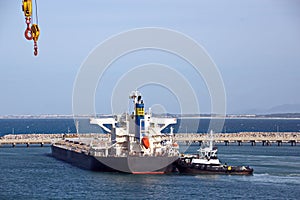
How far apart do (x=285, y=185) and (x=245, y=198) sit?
7.76m

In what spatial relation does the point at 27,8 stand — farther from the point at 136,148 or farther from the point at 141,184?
the point at 136,148

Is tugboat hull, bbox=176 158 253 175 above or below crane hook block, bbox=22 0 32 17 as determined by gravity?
below

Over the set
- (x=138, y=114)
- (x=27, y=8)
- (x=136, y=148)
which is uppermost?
(x=27, y=8)

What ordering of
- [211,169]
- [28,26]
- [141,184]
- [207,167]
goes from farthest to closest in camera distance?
1. [207,167]
2. [211,169]
3. [141,184]
4. [28,26]

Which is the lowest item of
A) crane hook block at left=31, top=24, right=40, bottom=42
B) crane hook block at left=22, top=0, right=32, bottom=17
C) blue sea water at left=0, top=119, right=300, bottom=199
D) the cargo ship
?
blue sea water at left=0, top=119, right=300, bottom=199

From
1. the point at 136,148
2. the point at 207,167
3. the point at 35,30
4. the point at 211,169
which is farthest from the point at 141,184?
the point at 35,30

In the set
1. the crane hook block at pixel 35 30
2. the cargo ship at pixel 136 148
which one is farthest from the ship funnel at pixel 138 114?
the crane hook block at pixel 35 30

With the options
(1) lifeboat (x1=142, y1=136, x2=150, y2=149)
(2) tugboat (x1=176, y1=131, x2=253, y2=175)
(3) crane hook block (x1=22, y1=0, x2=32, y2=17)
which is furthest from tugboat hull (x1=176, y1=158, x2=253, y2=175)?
(3) crane hook block (x1=22, y1=0, x2=32, y2=17)

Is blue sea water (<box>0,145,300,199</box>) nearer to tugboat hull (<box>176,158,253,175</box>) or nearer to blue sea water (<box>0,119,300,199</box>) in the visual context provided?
blue sea water (<box>0,119,300,199</box>)

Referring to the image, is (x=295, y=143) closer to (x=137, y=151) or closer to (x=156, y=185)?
(x=137, y=151)

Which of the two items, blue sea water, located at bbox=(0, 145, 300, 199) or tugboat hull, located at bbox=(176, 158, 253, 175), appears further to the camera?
tugboat hull, located at bbox=(176, 158, 253, 175)

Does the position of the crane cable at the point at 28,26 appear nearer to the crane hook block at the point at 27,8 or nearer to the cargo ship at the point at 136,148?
the crane hook block at the point at 27,8

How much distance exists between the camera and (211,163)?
68812 mm

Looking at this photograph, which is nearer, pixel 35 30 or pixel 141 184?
pixel 35 30
